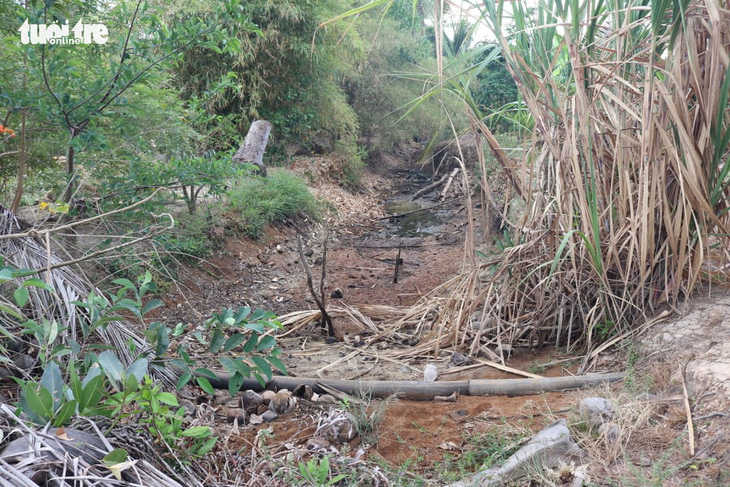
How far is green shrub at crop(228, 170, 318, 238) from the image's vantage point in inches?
248

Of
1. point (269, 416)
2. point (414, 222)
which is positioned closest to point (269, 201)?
point (414, 222)

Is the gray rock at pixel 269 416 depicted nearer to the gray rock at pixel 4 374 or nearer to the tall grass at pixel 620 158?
the gray rock at pixel 4 374

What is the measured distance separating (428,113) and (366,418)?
456 inches

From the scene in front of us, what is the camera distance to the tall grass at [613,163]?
94.9 inches

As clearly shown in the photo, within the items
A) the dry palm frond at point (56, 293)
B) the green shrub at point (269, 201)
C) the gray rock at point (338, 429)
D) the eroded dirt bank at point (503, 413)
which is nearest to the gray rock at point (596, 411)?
the eroded dirt bank at point (503, 413)

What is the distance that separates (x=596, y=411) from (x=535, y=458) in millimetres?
383

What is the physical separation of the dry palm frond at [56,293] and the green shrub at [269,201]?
349 centimetres

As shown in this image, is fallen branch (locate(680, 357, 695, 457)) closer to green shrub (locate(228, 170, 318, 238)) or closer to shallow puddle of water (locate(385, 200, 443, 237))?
green shrub (locate(228, 170, 318, 238))

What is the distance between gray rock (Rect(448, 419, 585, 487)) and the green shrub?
4.27 meters

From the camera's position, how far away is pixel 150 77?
3137 mm

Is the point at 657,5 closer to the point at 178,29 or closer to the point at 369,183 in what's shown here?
the point at 178,29

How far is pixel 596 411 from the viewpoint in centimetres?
206

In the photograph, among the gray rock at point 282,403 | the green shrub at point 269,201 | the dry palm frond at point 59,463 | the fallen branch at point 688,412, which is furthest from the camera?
the green shrub at point 269,201

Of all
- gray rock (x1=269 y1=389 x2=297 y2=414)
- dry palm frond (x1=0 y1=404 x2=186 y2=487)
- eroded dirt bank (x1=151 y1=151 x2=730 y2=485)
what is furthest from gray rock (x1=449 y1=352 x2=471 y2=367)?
dry palm frond (x1=0 y1=404 x2=186 y2=487)
